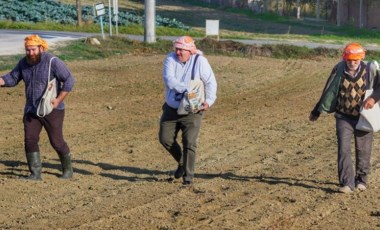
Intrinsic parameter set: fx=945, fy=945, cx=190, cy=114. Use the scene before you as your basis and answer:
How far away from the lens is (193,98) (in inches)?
424

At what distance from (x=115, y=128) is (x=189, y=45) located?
5745mm

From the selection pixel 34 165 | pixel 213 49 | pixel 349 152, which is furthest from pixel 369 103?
pixel 213 49

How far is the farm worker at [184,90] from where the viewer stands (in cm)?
1080

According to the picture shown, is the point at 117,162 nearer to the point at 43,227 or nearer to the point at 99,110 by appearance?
the point at 43,227

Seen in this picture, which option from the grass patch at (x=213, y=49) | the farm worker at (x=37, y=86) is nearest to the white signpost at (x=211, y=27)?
the grass patch at (x=213, y=49)

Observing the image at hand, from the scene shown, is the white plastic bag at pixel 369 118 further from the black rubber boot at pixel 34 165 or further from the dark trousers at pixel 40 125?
the black rubber boot at pixel 34 165

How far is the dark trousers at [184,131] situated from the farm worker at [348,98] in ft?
4.74

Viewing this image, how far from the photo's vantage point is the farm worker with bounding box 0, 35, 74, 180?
1117 cm

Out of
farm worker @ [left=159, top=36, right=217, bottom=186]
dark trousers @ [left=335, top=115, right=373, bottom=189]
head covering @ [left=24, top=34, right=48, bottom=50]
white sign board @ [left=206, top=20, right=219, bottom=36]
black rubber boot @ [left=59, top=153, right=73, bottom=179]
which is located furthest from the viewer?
white sign board @ [left=206, top=20, right=219, bottom=36]

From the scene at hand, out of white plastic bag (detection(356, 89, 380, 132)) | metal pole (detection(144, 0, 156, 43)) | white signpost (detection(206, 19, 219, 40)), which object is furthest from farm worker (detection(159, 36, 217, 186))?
white signpost (detection(206, 19, 219, 40))

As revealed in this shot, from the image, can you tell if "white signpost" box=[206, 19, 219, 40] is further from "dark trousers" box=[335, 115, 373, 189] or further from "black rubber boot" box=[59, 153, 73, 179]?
"dark trousers" box=[335, 115, 373, 189]

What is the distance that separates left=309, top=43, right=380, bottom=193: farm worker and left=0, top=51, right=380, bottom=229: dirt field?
0.40m

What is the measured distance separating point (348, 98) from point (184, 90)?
185 centimetres

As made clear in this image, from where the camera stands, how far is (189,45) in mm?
10742
